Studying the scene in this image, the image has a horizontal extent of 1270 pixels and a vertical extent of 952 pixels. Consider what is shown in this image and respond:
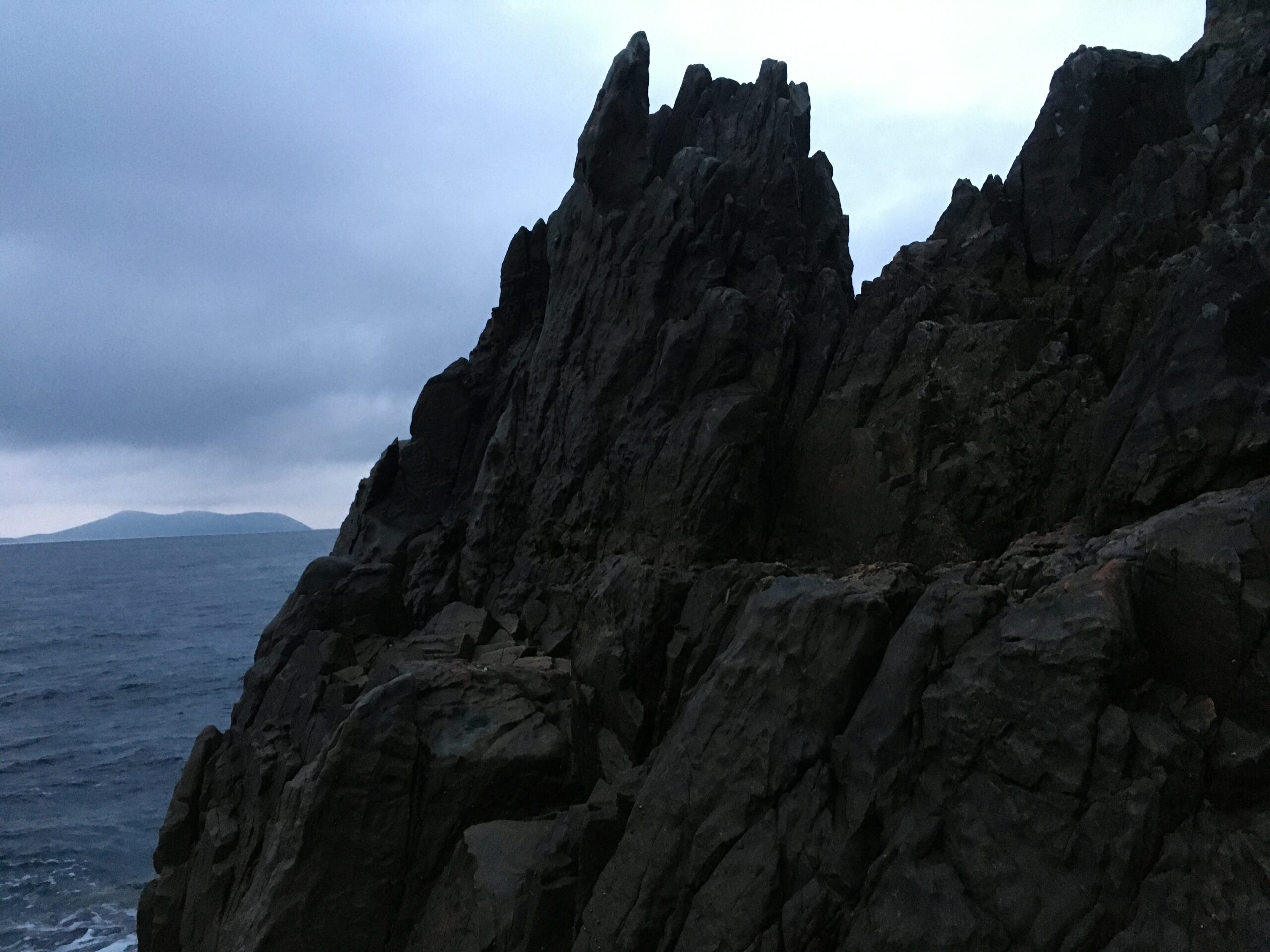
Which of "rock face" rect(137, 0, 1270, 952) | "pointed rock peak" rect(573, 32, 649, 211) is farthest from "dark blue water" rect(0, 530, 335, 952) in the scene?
"pointed rock peak" rect(573, 32, 649, 211)

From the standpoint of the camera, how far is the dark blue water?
32750 mm

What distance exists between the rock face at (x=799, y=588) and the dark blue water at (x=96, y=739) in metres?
13.3

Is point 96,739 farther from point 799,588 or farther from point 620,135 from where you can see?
point 799,588

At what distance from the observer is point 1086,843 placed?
9.77 metres

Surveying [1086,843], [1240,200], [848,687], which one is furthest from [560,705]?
[1240,200]

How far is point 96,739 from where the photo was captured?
181ft

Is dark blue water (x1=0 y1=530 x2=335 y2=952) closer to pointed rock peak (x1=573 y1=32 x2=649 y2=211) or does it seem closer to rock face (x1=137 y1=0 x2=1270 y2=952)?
rock face (x1=137 y1=0 x2=1270 y2=952)

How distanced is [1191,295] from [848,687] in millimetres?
10395

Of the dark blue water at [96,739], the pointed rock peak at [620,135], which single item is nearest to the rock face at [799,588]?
the pointed rock peak at [620,135]

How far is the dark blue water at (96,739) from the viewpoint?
1289 inches

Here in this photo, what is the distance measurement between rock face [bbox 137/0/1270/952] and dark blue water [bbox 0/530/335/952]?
13313 millimetres

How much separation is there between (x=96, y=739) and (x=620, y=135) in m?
52.9

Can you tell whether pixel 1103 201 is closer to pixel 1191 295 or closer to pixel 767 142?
pixel 1191 295

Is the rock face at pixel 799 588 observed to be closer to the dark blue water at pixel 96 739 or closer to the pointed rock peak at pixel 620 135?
the pointed rock peak at pixel 620 135
